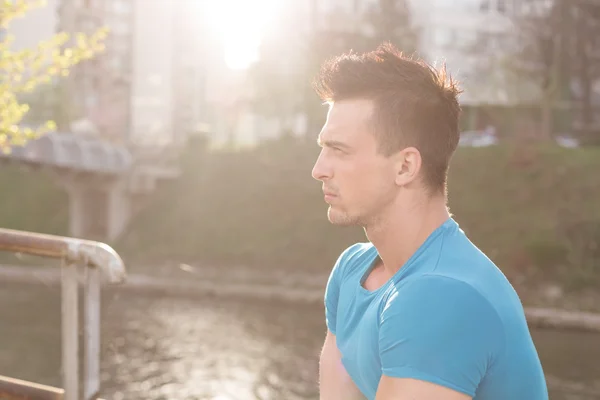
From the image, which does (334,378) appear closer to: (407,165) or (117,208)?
(407,165)

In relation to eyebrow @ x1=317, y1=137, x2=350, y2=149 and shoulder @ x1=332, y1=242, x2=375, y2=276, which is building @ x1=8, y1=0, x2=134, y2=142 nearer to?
shoulder @ x1=332, y1=242, x2=375, y2=276

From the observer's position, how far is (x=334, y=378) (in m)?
2.42

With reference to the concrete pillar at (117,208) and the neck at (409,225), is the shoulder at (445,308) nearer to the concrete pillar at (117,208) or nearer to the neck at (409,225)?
the neck at (409,225)

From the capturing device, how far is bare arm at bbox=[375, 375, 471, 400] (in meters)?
1.65

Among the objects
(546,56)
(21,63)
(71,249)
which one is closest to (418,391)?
(71,249)

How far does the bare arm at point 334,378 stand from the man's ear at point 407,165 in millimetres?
706

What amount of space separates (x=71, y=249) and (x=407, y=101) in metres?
1.34

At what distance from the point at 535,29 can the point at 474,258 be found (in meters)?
37.8

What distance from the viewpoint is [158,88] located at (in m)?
54.1

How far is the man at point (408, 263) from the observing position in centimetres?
167

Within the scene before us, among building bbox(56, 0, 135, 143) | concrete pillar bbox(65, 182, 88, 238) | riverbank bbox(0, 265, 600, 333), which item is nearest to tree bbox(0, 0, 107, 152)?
riverbank bbox(0, 265, 600, 333)

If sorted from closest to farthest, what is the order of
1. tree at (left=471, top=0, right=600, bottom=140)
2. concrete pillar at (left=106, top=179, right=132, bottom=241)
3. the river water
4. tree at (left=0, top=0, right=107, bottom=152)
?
tree at (left=0, top=0, right=107, bottom=152) → the river water → concrete pillar at (left=106, top=179, right=132, bottom=241) → tree at (left=471, top=0, right=600, bottom=140)

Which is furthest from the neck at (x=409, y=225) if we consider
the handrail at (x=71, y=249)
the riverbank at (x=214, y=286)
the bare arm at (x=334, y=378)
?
the riverbank at (x=214, y=286)

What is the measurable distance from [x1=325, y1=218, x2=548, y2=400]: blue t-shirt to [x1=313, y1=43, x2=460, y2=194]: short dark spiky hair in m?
0.23
